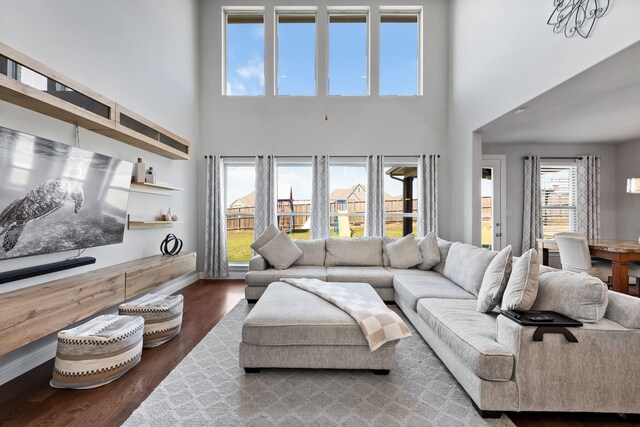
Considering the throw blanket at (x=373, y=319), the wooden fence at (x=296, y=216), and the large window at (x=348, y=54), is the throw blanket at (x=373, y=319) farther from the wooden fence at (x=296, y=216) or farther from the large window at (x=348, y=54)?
the large window at (x=348, y=54)

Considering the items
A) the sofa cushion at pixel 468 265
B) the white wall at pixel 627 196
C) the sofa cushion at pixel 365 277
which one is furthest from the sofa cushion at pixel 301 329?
the white wall at pixel 627 196

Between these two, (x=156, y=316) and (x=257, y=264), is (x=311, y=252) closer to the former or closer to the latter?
(x=257, y=264)

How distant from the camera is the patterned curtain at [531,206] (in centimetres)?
536

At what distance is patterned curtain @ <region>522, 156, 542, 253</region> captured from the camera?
5.36 metres

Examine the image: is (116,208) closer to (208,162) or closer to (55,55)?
(55,55)

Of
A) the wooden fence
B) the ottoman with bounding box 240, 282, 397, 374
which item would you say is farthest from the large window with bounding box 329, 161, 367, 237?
the ottoman with bounding box 240, 282, 397, 374

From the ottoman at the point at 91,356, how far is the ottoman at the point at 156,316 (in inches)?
18.4

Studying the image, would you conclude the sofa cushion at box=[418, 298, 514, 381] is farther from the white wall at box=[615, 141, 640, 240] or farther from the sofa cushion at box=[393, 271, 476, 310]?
the white wall at box=[615, 141, 640, 240]

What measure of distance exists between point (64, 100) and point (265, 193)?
3.27 meters

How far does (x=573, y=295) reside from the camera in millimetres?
1787

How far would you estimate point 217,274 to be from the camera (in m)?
5.32

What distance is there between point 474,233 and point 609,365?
2989mm

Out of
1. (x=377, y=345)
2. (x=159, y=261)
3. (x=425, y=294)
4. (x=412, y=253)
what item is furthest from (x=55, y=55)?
(x=412, y=253)

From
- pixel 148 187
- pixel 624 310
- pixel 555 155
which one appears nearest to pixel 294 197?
pixel 148 187
